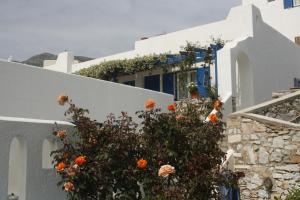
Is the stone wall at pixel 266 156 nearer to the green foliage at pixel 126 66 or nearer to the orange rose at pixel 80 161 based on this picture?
the orange rose at pixel 80 161

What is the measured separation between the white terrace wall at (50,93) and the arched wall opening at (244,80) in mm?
5058

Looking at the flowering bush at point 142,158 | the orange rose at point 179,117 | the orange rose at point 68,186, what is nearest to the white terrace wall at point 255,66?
the orange rose at point 179,117

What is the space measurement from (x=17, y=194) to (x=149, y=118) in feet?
7.99

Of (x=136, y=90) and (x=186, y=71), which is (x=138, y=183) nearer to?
(x=136, y=90)

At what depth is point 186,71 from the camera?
62.0ft

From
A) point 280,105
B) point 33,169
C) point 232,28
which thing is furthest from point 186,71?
point 33,169

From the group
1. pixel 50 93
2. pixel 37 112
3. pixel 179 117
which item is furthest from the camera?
pixel 50 93

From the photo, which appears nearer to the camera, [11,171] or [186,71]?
[11,171]

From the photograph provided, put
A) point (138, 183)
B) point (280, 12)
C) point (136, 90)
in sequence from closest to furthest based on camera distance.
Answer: point (138, 183) → point (136, 90) → point (280, 12)

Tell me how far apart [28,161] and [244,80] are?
12649 mm

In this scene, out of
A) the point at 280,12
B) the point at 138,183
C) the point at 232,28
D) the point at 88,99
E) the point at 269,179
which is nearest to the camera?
the point at 138,183

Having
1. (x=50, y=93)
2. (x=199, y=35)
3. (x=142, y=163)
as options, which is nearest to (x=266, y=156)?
(x=142, y=163)

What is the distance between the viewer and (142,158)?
22.8ft

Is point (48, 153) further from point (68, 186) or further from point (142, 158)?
point (142, 158)
